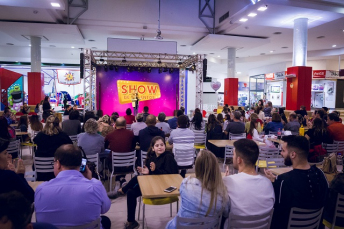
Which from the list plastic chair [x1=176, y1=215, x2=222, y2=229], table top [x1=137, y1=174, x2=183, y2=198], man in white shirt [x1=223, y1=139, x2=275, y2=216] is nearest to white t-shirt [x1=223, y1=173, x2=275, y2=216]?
man in white shirt [x1=223, y1=139, x2=275, y2=216]

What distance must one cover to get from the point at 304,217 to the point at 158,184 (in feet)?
4.79

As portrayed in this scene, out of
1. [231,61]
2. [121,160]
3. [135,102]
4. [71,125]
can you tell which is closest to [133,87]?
[135,102]

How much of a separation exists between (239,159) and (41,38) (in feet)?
43.4

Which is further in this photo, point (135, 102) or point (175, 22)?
point (135, 102)

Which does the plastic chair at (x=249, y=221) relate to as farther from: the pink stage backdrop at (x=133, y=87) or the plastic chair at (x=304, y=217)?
the pink stage backdrop at (x=133, y=87)

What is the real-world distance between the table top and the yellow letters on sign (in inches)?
471

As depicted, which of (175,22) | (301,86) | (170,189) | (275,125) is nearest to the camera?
(170,189)

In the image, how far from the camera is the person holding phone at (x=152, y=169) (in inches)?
131

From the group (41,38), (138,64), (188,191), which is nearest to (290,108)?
(138,64)

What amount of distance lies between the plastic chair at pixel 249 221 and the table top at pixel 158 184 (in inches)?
29.5

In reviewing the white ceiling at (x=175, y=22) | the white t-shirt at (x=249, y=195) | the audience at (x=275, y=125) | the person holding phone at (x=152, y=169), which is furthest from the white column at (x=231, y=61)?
the white t-shirt at (x=249, y=195)

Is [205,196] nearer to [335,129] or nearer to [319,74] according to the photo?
[335,129]

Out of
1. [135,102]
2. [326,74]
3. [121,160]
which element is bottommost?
[121,160]

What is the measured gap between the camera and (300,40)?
9320 millimetres
